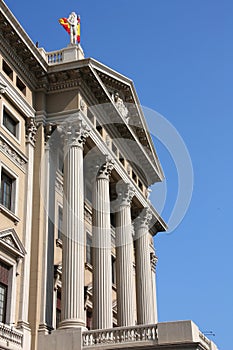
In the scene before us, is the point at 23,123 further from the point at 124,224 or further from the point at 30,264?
the point at 124,224

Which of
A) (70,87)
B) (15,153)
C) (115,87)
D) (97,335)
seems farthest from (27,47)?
(97,335)

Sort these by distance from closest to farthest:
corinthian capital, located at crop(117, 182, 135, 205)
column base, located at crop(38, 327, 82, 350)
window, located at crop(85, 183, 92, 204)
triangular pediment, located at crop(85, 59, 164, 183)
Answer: column base, located at crop(38, 327, 82, 350), triangular pediment, located at crop(85, 59, 164, 183), corinthian capital, located at crop(117, 182, 135, 205), window, located at crop(85, 183, 92, 204)

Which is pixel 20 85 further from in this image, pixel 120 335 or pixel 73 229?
pixel 120 335

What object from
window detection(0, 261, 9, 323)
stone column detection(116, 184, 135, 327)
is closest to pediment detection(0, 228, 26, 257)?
window detection(0, 261, 9, 323)

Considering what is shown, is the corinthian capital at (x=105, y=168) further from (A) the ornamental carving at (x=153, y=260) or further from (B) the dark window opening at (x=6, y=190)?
(A) the ornamental carving at (x=153, y=260)

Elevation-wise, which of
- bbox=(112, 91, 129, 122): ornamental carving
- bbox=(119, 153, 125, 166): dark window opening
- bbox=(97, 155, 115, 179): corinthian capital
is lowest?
bbox=(97, 155, 115, 179): corinthian capital

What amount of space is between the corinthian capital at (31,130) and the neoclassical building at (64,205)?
0.06m

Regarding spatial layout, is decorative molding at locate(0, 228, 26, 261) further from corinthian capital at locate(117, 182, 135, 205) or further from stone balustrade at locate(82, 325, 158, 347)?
corinthian capital at locate(117, 182, 135, 205)

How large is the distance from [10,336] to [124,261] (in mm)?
13026

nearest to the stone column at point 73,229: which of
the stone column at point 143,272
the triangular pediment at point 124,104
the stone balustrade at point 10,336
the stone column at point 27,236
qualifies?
the stone column at point 27,236

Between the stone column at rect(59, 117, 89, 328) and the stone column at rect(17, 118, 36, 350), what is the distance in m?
1.89

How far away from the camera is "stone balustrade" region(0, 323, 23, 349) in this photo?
28.8 meters

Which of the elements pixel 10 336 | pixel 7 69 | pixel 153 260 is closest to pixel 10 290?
pixel 10 336

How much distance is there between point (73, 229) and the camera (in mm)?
33812
